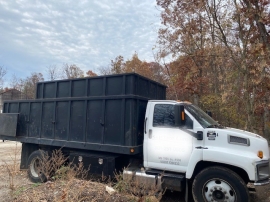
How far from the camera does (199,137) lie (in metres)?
4.46

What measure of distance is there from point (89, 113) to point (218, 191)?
3.50 meters

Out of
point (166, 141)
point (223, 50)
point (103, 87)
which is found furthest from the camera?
point (223, 50)

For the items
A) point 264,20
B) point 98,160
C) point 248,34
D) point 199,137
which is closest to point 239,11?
point 248,34

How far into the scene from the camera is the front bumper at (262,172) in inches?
159

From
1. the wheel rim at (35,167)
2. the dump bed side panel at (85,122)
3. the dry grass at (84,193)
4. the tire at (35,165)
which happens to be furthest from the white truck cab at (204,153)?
the wheel rim at (35,167)

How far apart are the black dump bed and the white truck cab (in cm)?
52

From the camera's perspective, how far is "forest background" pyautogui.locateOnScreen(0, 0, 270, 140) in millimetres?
8266

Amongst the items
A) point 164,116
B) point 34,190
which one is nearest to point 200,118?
point 164,116

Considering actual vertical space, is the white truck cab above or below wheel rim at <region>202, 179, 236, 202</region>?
above

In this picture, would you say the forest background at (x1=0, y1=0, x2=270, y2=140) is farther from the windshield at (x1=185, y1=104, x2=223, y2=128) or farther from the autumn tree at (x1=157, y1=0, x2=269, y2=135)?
the windshield at (x1=185, y1=104, x2=223, y2=128)

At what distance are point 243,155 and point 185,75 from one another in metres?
13.1

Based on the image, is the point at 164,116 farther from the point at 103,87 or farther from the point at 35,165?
the point at 35,165

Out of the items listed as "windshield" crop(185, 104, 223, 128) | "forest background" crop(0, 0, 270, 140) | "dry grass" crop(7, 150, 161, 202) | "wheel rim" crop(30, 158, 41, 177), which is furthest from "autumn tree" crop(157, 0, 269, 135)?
"wheel rim" crop(30, 158, 41, 177)

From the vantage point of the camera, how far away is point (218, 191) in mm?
4191
